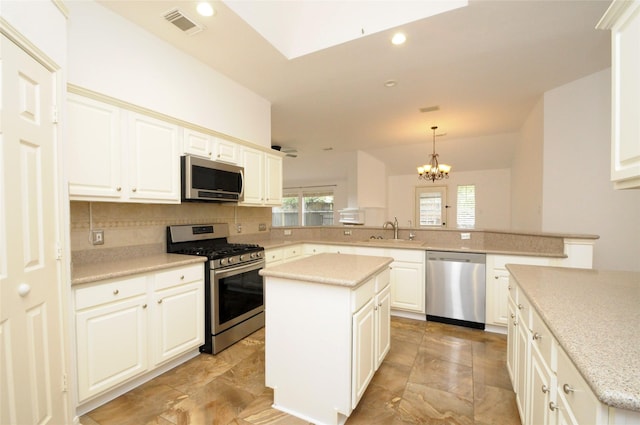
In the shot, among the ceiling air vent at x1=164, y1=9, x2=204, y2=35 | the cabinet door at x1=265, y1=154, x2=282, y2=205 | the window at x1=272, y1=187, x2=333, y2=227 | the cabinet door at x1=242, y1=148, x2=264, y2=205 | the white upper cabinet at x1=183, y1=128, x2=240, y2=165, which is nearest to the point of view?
the ceiling air vent at x1=164, y1=9, x2=204, y2=35

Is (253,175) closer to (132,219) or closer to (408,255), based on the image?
(132,219)

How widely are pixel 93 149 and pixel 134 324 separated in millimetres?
1259

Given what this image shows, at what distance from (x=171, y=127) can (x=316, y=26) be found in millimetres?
1619

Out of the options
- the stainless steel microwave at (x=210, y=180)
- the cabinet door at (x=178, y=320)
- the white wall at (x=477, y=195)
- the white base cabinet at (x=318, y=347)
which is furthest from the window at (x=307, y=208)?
the white base cabinet at (x=318, y=347)

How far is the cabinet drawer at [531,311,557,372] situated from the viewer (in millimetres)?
1096

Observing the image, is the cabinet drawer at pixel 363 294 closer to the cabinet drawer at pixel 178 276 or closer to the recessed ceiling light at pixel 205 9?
the cabinet drawer at pixel 178 276

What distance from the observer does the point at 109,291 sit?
6.11 ft

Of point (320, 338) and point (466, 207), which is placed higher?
point (466, 207)

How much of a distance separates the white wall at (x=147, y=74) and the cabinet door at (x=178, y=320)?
1648mm

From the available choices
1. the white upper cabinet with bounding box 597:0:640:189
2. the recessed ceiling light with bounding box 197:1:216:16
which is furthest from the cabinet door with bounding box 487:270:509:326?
the recessed ceiling light with bounding box 197:1:216:16

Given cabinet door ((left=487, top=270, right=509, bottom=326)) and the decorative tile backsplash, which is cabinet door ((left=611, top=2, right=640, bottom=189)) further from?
the decorative tile backsplash

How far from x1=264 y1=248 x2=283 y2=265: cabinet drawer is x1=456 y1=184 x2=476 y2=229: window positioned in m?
5.57

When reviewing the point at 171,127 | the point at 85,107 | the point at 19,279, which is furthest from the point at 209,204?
the point at 19,279

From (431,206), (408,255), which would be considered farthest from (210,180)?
(431,206)
